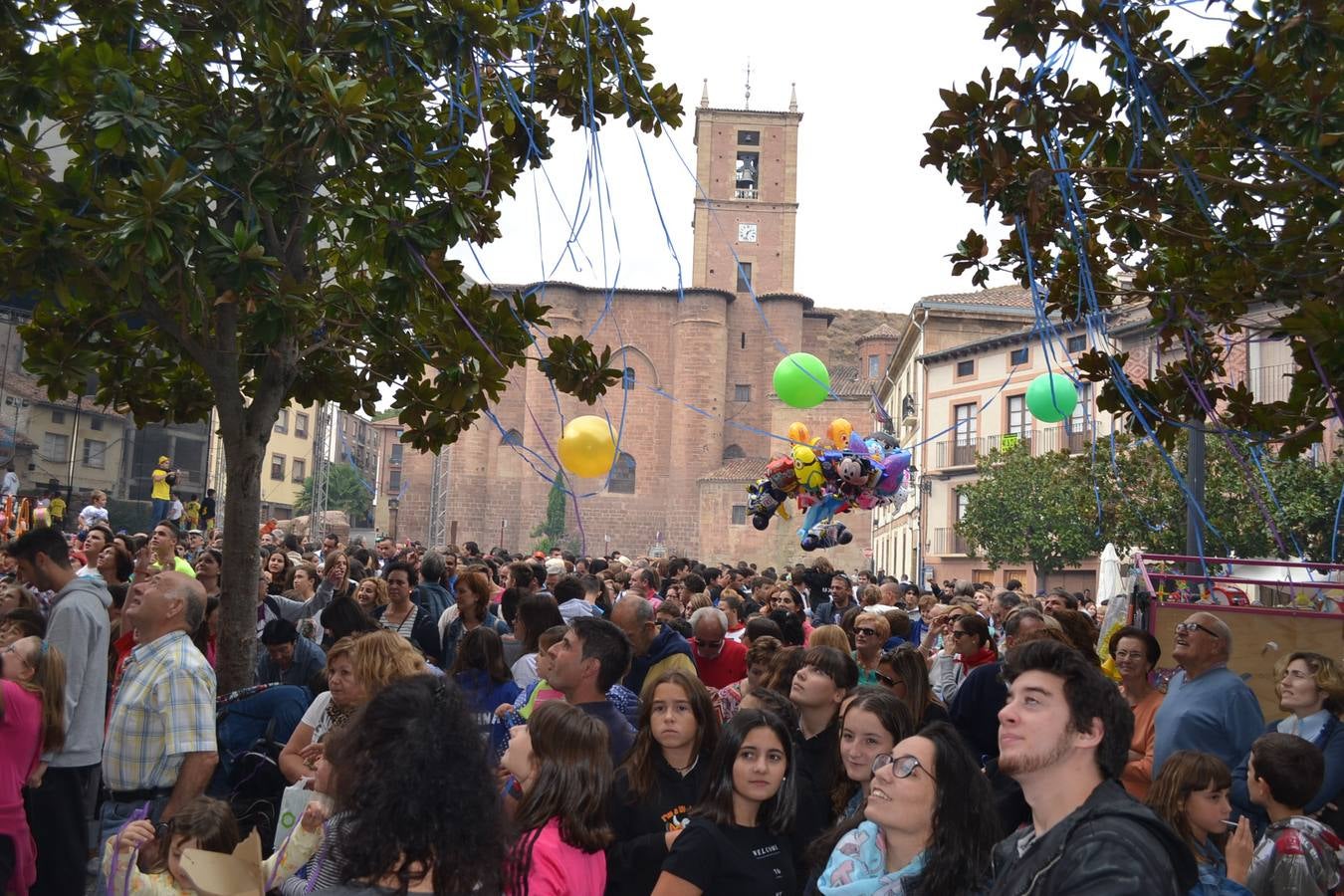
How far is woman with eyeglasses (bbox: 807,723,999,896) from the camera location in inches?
130

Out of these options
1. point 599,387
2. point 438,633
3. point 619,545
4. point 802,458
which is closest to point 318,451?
point 802,458

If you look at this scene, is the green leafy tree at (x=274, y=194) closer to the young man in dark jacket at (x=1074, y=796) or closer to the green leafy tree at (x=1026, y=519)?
the young man in dark jacket at (x=1074, y=796)

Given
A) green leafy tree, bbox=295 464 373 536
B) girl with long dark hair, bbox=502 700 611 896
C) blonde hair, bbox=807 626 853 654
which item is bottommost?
girl with long dark hair, bbox=502 700 611 896

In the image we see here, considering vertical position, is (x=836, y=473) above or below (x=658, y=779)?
above

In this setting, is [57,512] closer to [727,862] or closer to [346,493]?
[727,862]

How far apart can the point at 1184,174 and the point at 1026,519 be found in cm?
2731

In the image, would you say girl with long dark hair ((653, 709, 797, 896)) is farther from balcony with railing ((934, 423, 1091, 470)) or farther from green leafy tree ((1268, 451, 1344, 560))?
balcony with railing ((934, 423, 1091, 470))

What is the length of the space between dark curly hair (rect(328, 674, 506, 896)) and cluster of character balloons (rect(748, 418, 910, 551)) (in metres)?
10.3

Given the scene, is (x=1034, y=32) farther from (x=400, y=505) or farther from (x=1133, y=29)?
(x=400, y=505)

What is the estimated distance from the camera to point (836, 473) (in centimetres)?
1297

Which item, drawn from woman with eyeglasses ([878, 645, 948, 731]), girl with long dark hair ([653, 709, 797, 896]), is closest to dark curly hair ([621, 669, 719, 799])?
girl with long dark hair ([653, 709, 797, 896])

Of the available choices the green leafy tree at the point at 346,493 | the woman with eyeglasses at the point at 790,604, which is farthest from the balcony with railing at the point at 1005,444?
the green leafy tree at the point at 346,493

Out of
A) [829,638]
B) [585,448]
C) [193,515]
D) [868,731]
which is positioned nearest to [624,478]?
[193,515]

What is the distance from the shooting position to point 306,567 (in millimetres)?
10258
